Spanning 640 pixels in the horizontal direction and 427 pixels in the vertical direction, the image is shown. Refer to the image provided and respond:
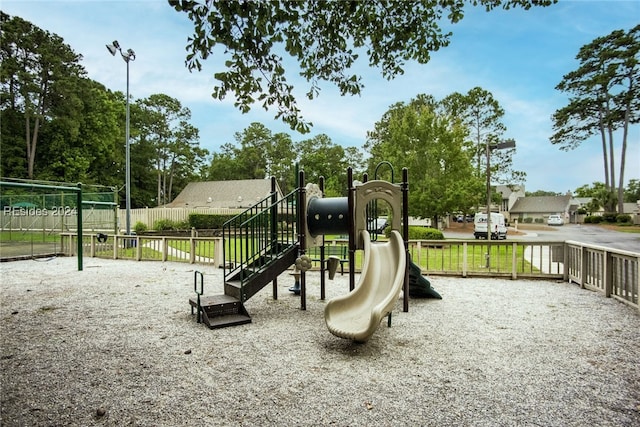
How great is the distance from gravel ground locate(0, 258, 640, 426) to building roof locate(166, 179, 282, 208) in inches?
1134

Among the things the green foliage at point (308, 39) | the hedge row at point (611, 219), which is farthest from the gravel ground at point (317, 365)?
the hedge row at point (611, 219)

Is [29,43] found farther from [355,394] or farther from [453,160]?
[355,394]

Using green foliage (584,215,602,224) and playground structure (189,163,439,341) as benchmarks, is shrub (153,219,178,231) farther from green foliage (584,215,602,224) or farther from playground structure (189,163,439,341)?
green foliage (584,215,602,224)

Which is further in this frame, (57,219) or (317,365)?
(57,219)

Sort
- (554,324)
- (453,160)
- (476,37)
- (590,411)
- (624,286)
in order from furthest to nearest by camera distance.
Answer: (453,160), (624,286), (476,37), (554,324), (590,411)

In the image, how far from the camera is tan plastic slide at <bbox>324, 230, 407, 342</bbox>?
406 cm

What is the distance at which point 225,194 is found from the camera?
36.3 meters

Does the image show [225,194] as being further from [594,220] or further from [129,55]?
[594,220]

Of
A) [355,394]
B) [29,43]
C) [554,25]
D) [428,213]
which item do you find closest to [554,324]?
[355,394]

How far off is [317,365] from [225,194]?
112ft

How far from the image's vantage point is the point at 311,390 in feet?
10.4

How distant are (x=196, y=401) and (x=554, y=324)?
496 centimetres

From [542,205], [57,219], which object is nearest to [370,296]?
[57,219]

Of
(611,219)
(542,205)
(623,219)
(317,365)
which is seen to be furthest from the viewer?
(542,205)
